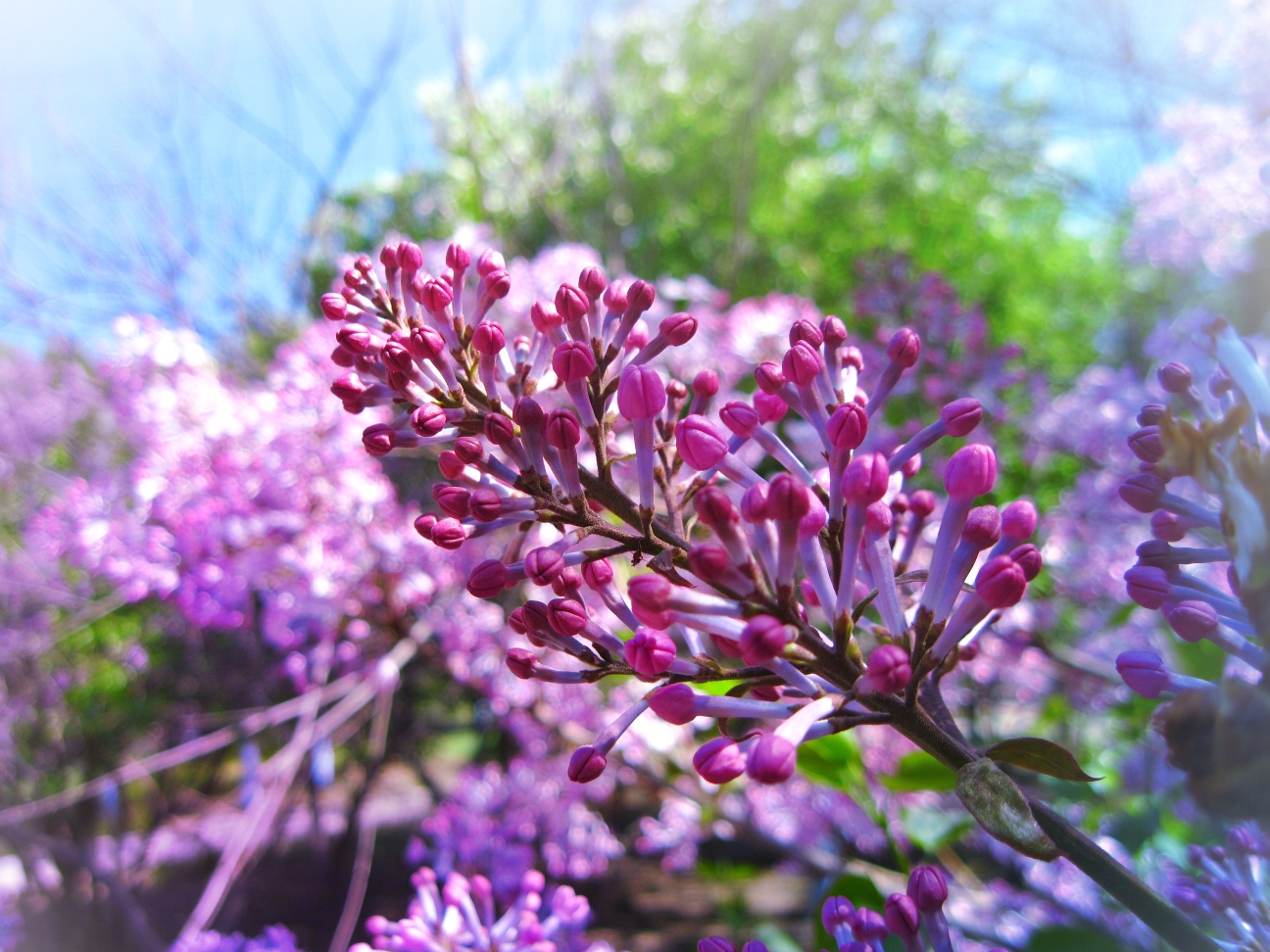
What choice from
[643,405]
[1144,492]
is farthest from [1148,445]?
[643,405]

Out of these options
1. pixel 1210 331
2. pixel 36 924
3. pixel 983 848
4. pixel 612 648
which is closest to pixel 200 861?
pixel 36 924

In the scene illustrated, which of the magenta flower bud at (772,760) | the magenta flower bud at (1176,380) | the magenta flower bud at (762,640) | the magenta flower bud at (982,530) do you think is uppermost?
the magenta flower bud at (1176,380)

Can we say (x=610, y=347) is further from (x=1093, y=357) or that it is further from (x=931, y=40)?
(x=1093, y=357)

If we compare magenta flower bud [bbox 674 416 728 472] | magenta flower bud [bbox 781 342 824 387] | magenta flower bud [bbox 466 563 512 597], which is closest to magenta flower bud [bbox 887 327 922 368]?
magenta flower bud [bbox 781 342 824 387]

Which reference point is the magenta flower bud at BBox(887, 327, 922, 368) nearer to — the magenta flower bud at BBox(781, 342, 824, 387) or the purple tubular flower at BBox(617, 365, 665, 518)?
the magenta flower bud at BBox(781, 342, 824, 387)

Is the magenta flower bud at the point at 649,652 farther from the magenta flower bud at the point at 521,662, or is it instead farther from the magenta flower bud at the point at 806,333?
the magenta flower bud at the point at 806,333

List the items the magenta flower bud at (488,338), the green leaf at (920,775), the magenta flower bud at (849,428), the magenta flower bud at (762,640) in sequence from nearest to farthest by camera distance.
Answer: the magenta flower bud at (762,640) < the magenta flower bud at (849,428) < the magenta flower bud at (488,338) < the green leaf at (920,775)

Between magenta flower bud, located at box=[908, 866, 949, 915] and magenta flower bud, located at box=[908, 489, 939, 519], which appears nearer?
magenta flower bud, located at box=[908, 866, 949, 915]

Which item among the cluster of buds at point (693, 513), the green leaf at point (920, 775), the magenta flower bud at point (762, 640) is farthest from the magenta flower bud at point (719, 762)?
the green leaf at point (920, 775)
